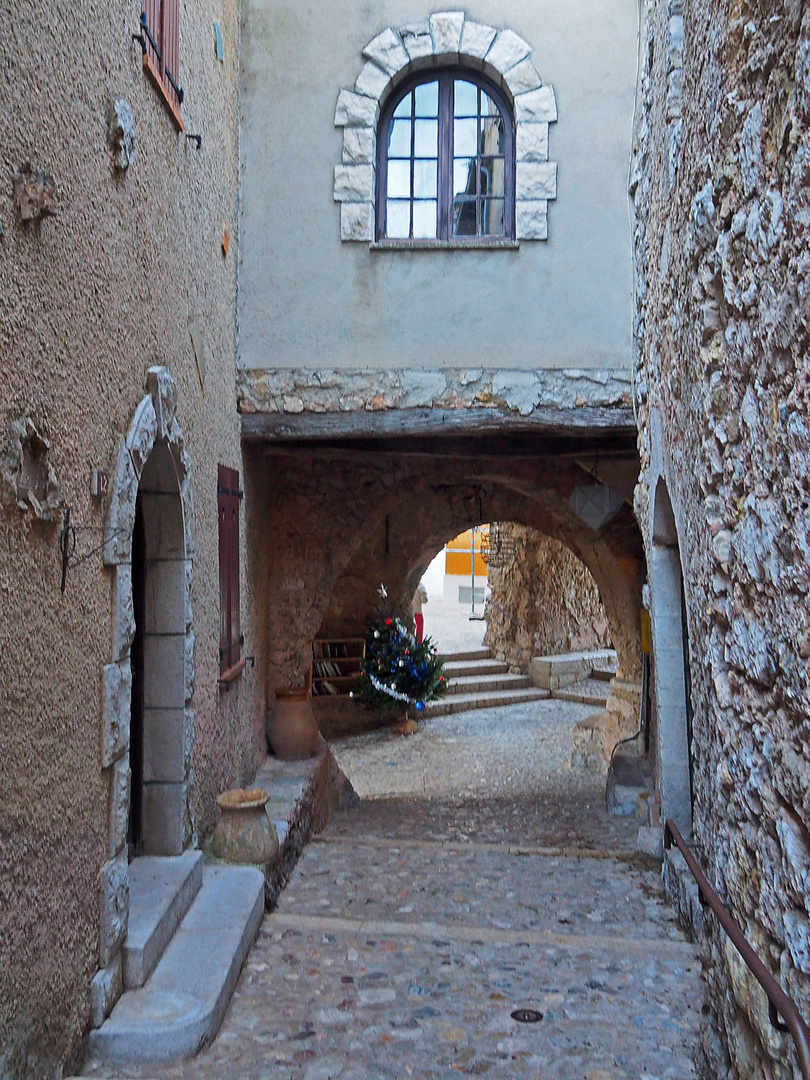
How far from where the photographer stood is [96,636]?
10.0 feet

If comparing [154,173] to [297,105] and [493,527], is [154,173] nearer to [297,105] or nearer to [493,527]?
[297,105]

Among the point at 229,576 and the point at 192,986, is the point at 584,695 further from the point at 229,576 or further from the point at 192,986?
the point at 192,986

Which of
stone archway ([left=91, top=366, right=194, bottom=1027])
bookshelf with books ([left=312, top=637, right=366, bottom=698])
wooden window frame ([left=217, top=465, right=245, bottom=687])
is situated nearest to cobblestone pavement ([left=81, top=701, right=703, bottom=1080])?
stone archway ([left=91, top=366, right=194, bottom=1027])

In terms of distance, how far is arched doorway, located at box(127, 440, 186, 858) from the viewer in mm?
4203

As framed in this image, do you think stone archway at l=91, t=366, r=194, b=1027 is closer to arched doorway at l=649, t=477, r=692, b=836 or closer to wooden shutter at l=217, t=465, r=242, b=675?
wooden shutter at l=217, t=465, r=242, b=675

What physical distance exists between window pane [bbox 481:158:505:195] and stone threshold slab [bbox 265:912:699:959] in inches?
175

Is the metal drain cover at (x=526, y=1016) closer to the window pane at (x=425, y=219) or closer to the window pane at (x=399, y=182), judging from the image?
the window pane at (x=425, y=219)

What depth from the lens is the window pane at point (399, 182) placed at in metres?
5.99

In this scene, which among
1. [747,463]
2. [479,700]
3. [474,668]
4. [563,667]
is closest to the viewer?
[747,463]

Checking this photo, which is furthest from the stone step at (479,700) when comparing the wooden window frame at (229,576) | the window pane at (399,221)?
the window pane at (399,221)

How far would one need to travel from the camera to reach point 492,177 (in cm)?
596

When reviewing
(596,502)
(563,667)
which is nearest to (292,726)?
(596,502)

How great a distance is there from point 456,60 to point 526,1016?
5496 millimetres

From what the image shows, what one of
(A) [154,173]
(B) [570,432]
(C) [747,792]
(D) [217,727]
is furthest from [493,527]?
(C) [747,792]
